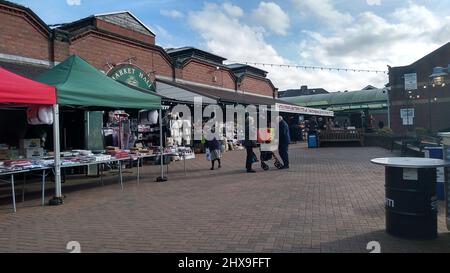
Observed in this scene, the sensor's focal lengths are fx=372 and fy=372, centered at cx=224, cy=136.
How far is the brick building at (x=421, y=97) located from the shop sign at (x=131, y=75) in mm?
28211

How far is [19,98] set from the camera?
21.6ft

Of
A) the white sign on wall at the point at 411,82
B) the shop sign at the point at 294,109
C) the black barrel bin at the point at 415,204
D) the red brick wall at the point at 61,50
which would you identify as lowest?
the black barrel bin at the point at 415,204

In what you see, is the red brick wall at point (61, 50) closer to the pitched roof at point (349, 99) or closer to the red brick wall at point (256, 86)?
the red brick wall at point (256, 86)

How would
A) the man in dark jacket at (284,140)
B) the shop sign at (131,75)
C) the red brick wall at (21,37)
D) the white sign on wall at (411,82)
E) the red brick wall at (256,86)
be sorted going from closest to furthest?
the red brick wall at (21,37), the man in dark jacket at (284,140), the shop sign at (131,75), the red brick wall at (256,86), the white sign on wall at (411,82)

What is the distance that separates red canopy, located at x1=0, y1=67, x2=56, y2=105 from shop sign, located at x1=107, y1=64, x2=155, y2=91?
778 centimetres

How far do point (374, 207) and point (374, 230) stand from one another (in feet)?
4.73

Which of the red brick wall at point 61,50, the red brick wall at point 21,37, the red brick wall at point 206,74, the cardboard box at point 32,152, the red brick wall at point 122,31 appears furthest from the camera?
the red brick wall at point 206,74

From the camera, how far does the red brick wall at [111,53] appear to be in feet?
45.2

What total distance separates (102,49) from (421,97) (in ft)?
109

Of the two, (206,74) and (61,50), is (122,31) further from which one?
(206,74)

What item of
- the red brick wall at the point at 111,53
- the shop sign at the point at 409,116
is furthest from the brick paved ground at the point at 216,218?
the shop sign at the point at 409,116

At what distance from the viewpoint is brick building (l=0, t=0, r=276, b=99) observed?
11.3 meters
